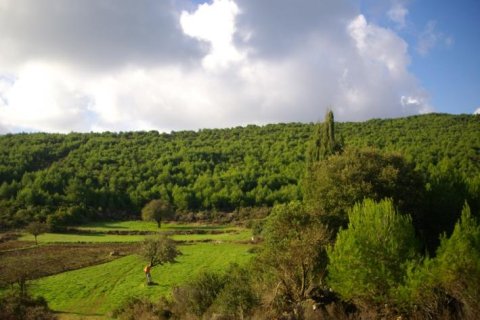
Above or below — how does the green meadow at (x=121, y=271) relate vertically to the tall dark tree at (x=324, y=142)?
below

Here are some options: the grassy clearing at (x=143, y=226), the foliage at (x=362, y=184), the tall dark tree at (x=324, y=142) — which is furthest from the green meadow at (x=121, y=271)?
the foliage at (x=362, y=184)

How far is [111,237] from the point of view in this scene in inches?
3014

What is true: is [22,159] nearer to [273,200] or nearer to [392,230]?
[273,200]

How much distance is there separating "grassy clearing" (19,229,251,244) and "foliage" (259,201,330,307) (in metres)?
43.1

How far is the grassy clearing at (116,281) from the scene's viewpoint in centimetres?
3762

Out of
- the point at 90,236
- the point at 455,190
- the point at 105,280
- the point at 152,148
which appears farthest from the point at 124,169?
the point at 455,190

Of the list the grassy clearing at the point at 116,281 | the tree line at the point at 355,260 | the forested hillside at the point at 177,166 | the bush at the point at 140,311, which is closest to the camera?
the tree line at the point at 355,260

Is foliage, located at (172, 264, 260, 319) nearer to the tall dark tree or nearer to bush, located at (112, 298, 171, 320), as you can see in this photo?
bush, located at (112, 298, 171, 320)

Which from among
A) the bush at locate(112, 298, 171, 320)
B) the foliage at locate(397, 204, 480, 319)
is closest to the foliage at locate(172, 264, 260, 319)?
the bush at locate(112, 298, 171, 320)

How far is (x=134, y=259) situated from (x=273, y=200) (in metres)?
53.5

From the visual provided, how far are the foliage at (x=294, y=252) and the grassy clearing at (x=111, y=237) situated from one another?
43.1 m

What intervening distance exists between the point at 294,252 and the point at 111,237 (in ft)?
193

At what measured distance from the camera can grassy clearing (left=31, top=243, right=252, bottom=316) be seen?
123ft

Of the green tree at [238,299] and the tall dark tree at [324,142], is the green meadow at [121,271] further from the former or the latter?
the tall dark tree at [324,142]
